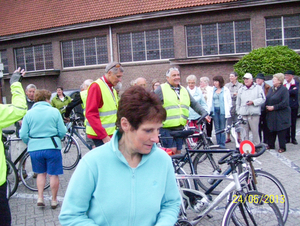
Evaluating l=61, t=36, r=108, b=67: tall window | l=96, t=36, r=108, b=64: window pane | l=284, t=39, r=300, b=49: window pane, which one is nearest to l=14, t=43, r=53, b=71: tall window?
l=61, t=36, r=108, b=67: tall window

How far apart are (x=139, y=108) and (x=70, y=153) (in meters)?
5.93

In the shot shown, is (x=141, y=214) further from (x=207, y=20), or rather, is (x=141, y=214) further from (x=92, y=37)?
(x=92, y=37)

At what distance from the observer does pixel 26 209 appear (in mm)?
5297

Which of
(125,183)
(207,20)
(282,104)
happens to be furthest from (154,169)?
(207,20)

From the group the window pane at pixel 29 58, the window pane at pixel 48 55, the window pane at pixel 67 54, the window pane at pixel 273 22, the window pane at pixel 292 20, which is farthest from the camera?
the window pane at pixel 29 58

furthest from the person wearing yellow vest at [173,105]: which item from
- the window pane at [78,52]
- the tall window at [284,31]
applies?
the window pane at [78,52]

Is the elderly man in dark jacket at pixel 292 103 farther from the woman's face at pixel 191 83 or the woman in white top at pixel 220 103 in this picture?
the woman's face at pixel 191 83

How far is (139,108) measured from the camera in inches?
77.5

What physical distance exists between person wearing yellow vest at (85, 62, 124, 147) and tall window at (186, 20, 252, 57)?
16915 millimetres

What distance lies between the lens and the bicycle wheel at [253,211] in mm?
3527

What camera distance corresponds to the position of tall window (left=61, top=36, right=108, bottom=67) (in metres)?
24.4

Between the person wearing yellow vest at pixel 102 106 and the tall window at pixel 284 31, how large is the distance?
56.8 feet

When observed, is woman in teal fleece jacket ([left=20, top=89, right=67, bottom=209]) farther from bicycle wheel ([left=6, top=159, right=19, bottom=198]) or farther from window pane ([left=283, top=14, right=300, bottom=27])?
window pane ([left=283, top=14, right=300, bottom=27])

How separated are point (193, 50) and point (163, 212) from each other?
1998 cm
